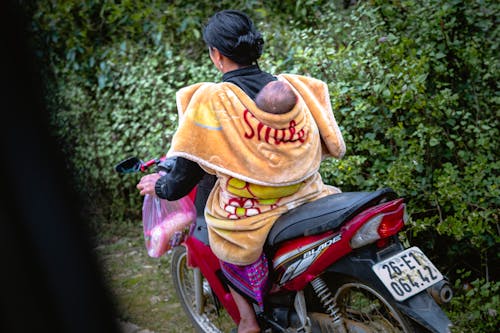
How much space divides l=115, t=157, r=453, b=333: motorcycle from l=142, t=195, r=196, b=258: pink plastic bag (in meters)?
0.13

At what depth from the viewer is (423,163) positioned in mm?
3816

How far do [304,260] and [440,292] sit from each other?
1.97ft

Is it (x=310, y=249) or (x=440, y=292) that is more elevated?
(x=310, y=249)

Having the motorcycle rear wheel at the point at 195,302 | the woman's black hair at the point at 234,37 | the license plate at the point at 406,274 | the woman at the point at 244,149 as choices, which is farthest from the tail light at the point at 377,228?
the motorcycle rear wheel at the point at 195,302

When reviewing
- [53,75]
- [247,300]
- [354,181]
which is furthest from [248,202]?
[53,75]

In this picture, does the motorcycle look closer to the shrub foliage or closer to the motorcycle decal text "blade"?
the motorcycle decal text "blade"

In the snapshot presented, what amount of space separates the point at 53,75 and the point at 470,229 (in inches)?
207

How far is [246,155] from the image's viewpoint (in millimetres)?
2643

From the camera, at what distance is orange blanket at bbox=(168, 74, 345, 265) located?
265 centimetres

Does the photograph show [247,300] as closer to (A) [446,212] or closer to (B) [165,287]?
(A) [446,212]

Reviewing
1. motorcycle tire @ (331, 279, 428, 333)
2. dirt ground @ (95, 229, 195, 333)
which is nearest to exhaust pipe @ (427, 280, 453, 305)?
motorcycle tire @ (331, 279, 428, 333)

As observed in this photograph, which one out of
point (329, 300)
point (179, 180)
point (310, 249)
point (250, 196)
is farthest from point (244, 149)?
point (329, 300)

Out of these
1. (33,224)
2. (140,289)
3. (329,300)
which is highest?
(33,224)

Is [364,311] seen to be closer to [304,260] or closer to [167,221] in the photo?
[304,260]
